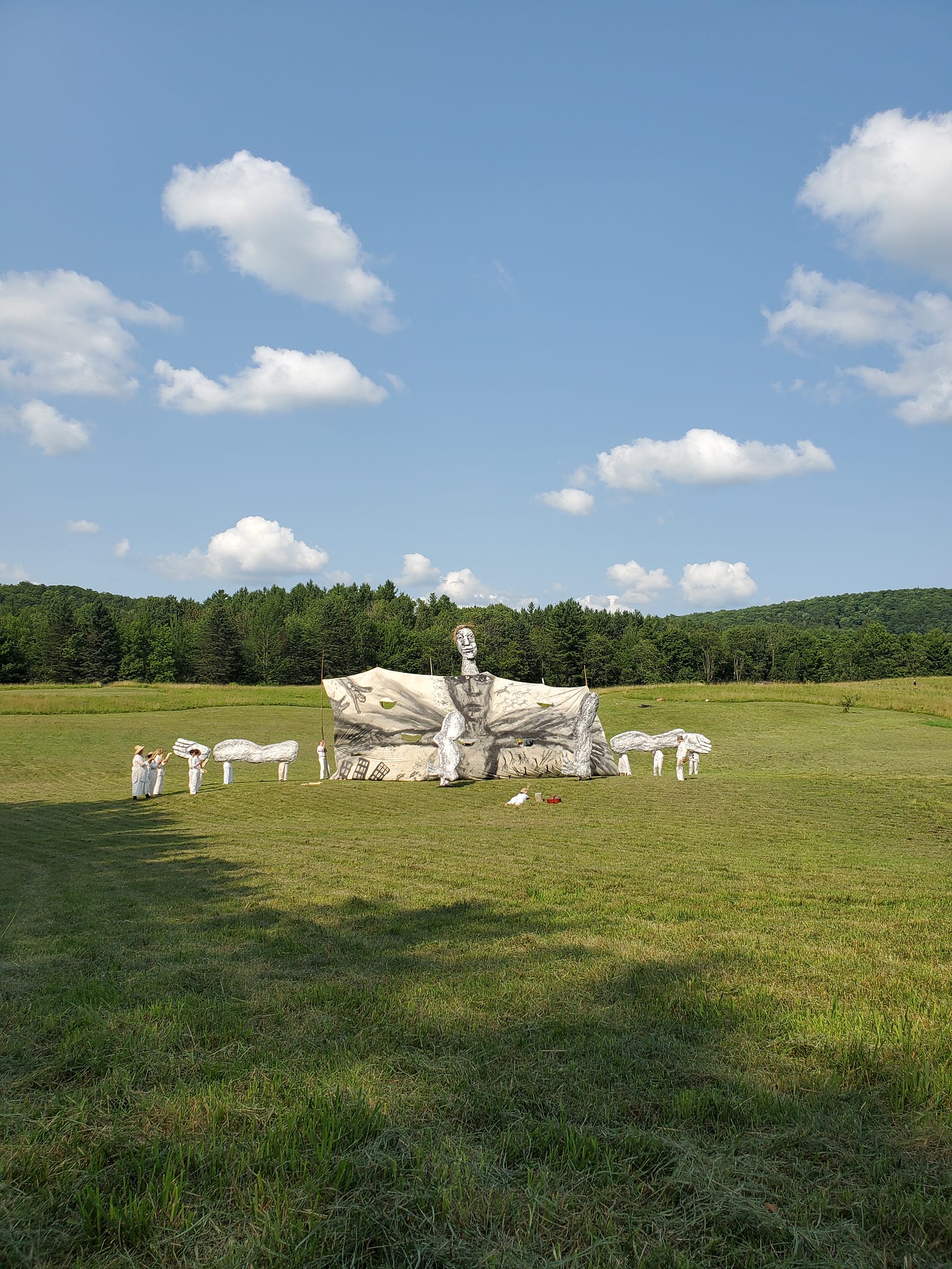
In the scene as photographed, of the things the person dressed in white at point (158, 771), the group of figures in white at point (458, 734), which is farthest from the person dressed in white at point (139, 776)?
the group of figures in white at point (458, 734)

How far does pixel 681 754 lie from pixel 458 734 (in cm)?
603

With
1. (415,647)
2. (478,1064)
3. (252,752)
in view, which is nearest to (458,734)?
(252,752)

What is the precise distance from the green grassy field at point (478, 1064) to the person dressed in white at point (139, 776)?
34.1 ft

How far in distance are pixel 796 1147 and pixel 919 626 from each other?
512 ft

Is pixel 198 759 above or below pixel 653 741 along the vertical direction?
below

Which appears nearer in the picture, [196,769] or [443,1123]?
[443,1123]

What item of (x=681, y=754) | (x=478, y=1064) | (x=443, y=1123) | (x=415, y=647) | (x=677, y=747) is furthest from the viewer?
(x=415, y=647)

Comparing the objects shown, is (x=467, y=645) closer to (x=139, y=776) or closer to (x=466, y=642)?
(x=466, y=642)

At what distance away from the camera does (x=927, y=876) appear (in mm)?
8961

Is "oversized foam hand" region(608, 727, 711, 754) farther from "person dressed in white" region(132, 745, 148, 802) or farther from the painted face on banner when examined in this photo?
"person dressed in white" region(132, 745, 148, 802)

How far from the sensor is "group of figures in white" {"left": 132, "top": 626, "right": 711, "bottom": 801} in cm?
2252

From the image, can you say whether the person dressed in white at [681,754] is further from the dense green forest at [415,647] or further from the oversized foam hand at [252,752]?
the dense green forest at [415,647]

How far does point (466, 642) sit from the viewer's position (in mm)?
24188

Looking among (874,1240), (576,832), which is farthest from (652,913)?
(576,832)
